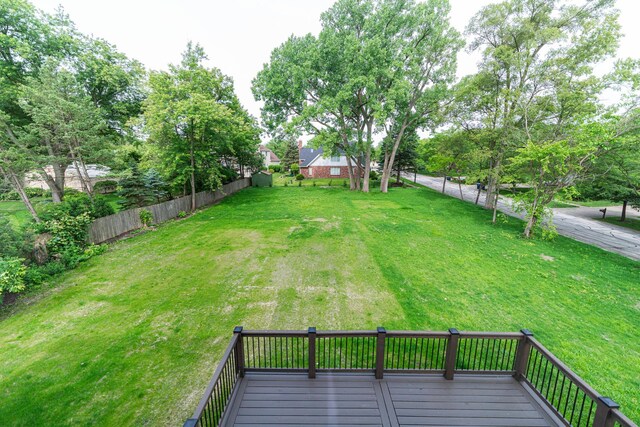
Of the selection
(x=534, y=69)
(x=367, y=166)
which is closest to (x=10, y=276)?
(x=534, y=69)

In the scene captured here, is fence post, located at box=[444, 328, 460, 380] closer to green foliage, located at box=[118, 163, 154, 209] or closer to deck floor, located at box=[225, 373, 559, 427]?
deck floor, located at box=[225, 373, 559, 427]

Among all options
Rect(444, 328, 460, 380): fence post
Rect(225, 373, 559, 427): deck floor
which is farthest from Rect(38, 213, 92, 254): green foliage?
Rect(444, 328, 460, 380): fence post

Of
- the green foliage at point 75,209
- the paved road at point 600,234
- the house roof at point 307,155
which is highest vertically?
the house roof at point 307,155

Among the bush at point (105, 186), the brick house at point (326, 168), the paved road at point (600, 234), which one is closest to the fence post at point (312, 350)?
the paved road at point (600, 234)

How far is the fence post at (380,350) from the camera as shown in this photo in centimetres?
402

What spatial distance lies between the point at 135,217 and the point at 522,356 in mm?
14491

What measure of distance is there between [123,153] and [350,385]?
575 inches

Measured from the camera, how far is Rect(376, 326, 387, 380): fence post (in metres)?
4.02

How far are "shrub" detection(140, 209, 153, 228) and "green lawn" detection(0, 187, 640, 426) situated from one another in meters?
0.80

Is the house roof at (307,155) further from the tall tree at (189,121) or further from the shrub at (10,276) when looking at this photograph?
the shrub at (10,276)

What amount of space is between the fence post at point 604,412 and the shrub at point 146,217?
15.2 meters

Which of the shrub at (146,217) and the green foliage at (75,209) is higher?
the green foliage at (75,209)

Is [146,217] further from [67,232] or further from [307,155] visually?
[307,155]

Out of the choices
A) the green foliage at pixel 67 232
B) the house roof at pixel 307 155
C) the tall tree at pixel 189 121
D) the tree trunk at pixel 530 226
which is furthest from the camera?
the house roof at pixel 307 155
